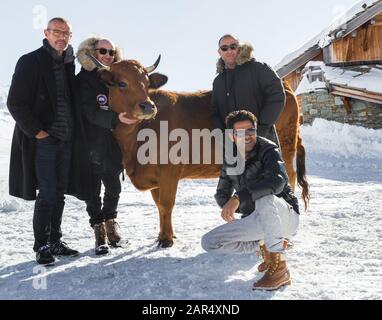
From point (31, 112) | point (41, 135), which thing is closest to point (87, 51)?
point (31, 112)

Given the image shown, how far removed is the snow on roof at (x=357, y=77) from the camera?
48.2 feet

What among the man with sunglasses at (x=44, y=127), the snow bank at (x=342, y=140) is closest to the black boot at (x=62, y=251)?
the man with sunglasses at (x=44, y=127)

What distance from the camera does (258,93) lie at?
15.4 ft

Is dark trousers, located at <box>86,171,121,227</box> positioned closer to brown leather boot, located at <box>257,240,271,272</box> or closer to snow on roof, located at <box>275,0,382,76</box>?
brown leather boot, located at <box>257,240,271,272</box>

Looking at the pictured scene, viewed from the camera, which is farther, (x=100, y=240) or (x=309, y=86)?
(x=309, y=86)

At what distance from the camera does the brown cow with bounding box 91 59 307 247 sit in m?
4.63

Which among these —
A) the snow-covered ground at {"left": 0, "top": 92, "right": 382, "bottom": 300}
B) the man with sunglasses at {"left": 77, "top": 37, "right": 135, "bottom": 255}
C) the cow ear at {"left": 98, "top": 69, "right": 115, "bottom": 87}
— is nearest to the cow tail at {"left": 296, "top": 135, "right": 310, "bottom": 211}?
the snow-covered ground at {"left": 0, "top": 92, "right": 382, "bottom": 300}

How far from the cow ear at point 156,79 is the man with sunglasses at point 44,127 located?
92cm

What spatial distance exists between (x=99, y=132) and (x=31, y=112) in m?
0.82

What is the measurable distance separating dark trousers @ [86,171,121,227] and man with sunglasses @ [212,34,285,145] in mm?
1274

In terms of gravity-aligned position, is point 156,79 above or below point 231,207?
above

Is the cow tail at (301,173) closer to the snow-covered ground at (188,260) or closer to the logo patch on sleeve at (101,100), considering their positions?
the snow-covered ground at (188,260)

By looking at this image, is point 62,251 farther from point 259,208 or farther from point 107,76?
point 259,208
